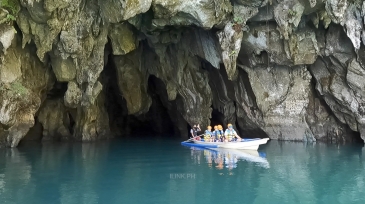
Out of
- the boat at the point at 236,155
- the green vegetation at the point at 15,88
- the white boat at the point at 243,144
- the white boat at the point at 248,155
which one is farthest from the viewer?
the green vegetation at the point at 15,88

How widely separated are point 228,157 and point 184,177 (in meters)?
4.55

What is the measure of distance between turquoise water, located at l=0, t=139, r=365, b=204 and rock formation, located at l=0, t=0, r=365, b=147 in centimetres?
448

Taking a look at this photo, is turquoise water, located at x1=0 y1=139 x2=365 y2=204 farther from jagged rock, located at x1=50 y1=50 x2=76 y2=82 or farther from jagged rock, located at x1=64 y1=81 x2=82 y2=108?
jagged rock, located at x1=50 y1=50 x2=76 y2=82

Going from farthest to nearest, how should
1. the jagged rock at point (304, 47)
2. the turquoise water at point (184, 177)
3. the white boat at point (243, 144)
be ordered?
the jagged rock at point (304, 47) → the white boat at point (243, 144) → the turquoise water at point (184, 177)

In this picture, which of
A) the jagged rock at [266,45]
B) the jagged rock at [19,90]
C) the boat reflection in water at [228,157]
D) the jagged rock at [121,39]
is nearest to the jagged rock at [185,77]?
the jagged rock at [121,39]

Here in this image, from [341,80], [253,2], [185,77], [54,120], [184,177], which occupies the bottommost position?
[184,177]

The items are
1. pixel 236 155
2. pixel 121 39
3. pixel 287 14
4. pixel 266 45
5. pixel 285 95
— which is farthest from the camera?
pixel 285 95

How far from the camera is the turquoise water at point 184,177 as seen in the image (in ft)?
29.9

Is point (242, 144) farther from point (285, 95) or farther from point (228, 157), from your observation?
point (285, 95)

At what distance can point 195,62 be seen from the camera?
23.9 metres

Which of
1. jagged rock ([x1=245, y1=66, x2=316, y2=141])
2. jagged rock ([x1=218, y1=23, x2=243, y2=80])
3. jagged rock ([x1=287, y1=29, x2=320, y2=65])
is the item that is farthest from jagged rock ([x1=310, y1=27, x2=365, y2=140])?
jagged rock ([x1=218, y1=23, x2=243, y2=80])

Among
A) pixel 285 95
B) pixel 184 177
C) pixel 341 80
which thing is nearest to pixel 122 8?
pixel 184 177

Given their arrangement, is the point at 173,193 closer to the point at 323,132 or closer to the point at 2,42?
the point at 2,42

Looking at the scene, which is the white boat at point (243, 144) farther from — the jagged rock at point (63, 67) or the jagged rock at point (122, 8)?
the jagged rock at point (63, 67)
